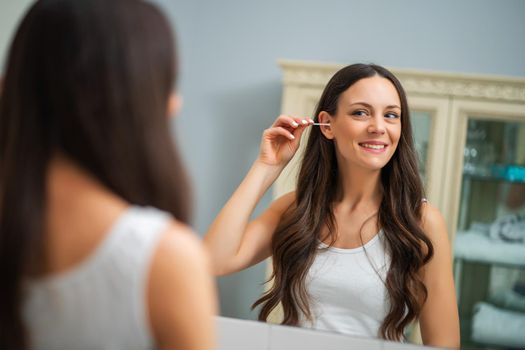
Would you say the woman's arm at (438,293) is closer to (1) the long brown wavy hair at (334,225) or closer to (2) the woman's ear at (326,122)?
(1) the long brown wavy hair at (334,225)

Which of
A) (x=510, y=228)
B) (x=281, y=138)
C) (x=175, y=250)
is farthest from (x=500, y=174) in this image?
(x=175, y=250)

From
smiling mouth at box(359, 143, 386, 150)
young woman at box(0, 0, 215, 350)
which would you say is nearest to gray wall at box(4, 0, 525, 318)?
smiling mouth at box(359, 143, 386, 150)

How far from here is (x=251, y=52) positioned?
797mm

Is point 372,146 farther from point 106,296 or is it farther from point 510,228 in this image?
point 106,296

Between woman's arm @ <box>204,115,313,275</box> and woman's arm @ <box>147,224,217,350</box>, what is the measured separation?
43 centimetres

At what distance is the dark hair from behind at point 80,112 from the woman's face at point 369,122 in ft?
1.33

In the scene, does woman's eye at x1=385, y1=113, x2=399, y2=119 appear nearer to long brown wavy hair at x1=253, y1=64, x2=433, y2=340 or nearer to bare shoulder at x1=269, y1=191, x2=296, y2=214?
long brown wavy hair at x1=253, y1=64, x2=433, y2=340

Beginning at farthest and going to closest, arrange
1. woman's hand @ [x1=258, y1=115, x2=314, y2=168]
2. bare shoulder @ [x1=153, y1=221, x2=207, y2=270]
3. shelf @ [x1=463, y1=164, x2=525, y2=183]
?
woman's hand @ [x1=258, y1=115, x2=314, y2=168] < shelf @ [x1=463, y1=164, x2=525, y2=183] < bare shoulder @ [x1=153, y1=221, x2=207, y2=270]

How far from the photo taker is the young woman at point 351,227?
2.48 feet

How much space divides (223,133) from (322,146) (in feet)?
0.48

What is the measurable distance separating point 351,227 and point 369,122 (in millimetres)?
160

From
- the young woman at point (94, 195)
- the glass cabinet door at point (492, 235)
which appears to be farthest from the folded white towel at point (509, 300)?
the young woman at point (94, 195)

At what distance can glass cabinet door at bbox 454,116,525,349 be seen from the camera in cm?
70

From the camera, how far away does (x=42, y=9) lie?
40 centimetres
